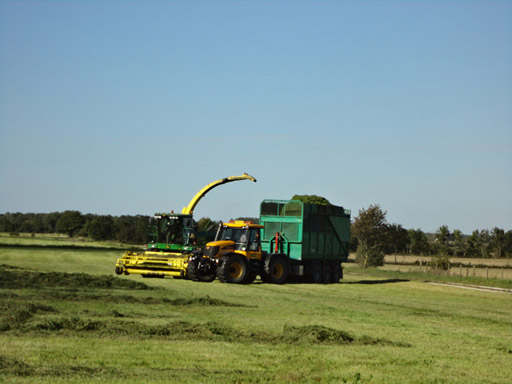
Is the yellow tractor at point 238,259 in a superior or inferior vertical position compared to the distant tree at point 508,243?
inferior

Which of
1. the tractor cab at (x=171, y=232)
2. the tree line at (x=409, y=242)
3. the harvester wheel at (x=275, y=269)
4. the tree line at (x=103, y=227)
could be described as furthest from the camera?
the tree line at (x=103, y=227)

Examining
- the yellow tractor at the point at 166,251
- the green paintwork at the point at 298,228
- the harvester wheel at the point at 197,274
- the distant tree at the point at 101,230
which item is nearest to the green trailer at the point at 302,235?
the green paintwork at the point at 298,228

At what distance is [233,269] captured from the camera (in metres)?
33.1

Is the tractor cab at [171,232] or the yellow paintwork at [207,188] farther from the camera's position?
the yellow paintwork at [207,188]

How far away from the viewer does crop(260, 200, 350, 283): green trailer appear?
37719 millimetres

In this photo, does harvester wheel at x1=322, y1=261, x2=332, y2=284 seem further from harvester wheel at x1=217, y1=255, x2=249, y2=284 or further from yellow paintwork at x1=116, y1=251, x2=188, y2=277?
yellow paintwork at x1=116, y1=251, x2=188, y2=277

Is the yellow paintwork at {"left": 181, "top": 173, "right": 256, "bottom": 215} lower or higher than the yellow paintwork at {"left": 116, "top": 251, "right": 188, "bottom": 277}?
higher

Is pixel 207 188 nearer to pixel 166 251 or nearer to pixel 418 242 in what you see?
pixel 166 251

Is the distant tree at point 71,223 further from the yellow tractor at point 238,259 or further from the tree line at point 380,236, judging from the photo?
the yellow tractor at point 238,259

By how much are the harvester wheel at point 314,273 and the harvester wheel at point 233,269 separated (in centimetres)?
620

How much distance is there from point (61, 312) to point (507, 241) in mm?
96788

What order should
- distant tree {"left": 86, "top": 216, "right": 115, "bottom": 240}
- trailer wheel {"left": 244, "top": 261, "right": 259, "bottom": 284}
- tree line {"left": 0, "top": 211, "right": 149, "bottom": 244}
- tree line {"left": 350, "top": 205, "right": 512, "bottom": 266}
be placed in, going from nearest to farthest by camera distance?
trailer wheel {"left": 244, "top": 261, "right": 259, "bottom": 284}, tree line {"left": 350, "top": 205, "right": 512, "bottom": 266}, tree line {"left": 0, "top": 211, "right": 149, "bottom": 244}, distant tree {"left": 86, "top": 216, "right": 115, "bottom": 240}

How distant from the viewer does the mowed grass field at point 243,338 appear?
1330 cm

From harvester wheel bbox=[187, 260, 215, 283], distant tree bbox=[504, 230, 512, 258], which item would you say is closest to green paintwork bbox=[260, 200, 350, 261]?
harvester wheel bbox=[187, 260, 215, 283]
